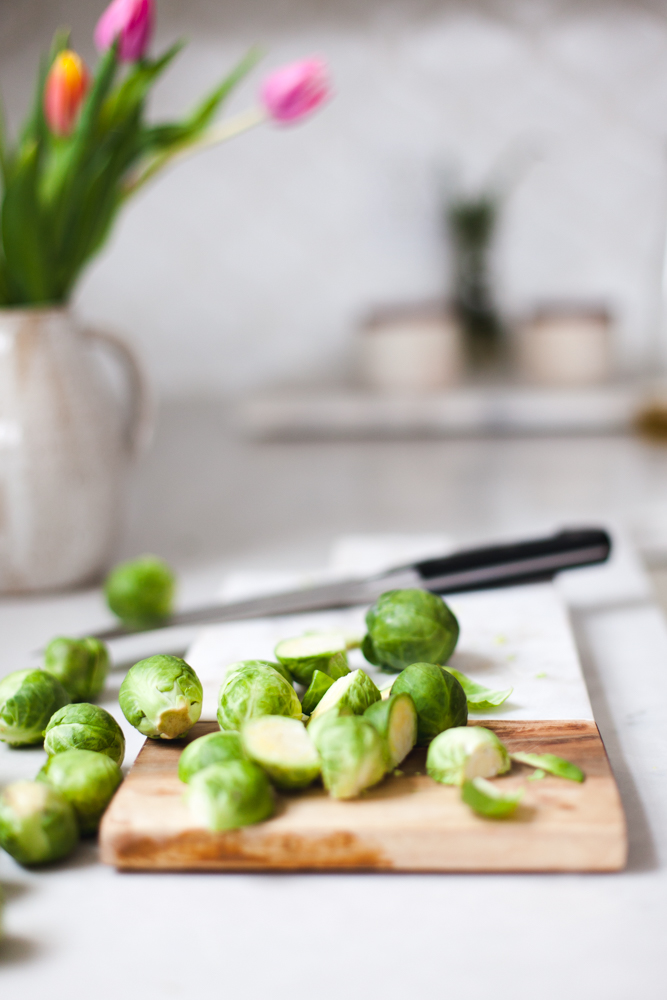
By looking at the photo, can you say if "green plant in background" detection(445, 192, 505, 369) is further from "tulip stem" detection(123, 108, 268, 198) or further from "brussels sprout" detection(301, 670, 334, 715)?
"brussels sprout" detection(301, 670, 334, 715)

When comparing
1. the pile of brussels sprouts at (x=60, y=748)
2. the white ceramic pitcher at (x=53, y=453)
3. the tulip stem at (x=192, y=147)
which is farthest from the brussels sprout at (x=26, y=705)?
the tulip stem at (x=192, y=147)

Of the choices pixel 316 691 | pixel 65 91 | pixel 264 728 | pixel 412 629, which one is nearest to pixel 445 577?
pixel 412 629

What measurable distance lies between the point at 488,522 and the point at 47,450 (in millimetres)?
703

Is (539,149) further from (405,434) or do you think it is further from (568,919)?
(568,919)

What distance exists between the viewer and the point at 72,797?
0.64m

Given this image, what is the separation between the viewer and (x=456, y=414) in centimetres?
216

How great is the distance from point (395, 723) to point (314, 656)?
6.0 inches

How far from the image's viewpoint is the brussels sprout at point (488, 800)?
601 millimetres

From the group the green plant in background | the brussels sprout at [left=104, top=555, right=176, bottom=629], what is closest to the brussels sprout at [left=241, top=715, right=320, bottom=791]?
the brussels sprout at [left=104, top=555, right=176, bottom=629]

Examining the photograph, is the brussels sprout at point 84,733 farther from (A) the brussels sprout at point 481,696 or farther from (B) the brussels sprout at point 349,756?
(A) the brussels sprout at point 481,696

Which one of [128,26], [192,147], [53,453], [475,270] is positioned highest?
[128,26]

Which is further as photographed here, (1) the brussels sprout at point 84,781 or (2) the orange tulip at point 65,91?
(2) the orange tulip at point 65,91

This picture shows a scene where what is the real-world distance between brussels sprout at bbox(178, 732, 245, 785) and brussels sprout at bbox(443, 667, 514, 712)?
218 millimetres

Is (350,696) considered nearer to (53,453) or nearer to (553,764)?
(553,764)
